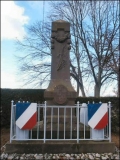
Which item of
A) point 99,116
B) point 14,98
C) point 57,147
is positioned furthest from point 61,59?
point 14,98

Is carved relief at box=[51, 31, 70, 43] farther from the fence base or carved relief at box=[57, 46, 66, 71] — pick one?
the fence base

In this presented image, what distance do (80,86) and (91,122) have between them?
12822mm

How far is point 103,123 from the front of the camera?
5031mm

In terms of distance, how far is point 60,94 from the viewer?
638 centimetres

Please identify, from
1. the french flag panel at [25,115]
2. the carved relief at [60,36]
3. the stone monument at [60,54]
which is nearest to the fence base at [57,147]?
the french flag panel at [25,115]

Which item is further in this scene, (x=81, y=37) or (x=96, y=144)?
(x=81, y=37)

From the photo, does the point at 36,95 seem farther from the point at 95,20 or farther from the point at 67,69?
the point at 95,20

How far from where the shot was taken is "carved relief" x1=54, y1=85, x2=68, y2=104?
6359 millimetres

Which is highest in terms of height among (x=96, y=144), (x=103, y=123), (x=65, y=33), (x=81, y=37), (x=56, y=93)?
(x=81, y=37)

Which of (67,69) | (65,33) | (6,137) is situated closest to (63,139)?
(67,69)

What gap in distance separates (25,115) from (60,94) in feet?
5.39

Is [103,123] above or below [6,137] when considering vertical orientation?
above

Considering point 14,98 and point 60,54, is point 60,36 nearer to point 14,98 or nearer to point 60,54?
point 60,54

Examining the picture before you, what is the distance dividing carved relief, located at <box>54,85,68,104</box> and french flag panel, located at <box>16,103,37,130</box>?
4.81 ft
